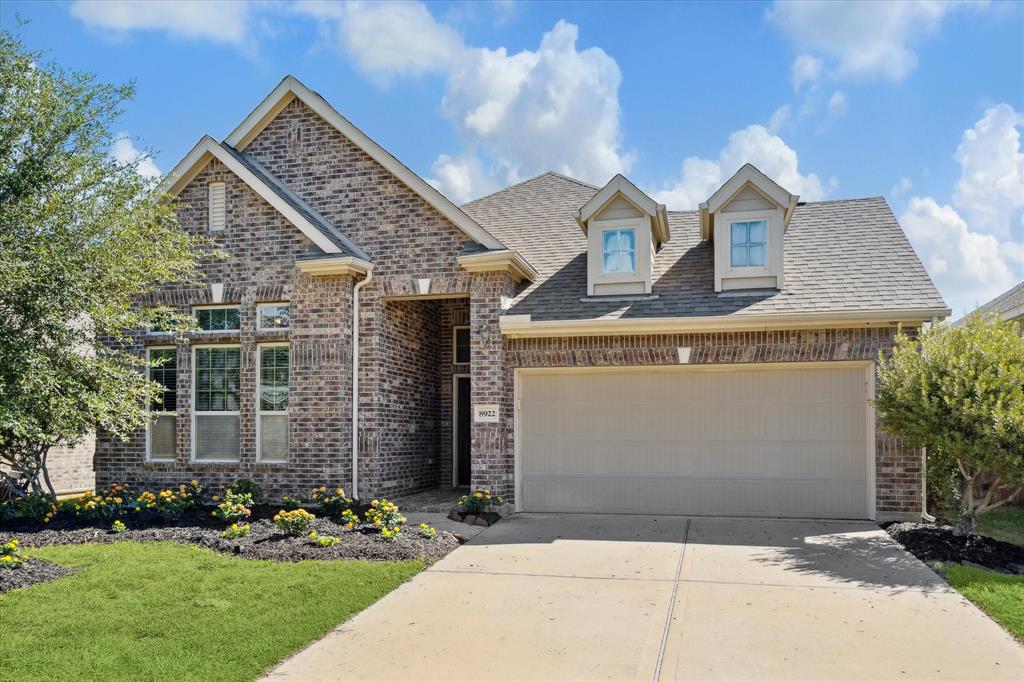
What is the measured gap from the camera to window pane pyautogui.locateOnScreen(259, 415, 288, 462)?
41.1ft

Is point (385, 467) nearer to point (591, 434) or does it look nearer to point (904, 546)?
point (591, 434)

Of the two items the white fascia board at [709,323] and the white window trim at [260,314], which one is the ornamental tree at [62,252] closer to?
the white window trim at [260,314]

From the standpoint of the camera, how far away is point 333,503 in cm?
1116

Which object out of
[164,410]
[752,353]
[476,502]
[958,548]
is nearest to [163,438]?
[164,410]

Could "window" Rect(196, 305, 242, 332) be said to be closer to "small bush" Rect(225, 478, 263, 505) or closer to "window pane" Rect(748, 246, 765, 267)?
"small bush" Rect(225, 478, 263, 505)

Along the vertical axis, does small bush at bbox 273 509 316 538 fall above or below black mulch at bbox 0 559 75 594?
above

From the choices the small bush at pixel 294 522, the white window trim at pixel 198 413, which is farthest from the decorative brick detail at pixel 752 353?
the white window trim at pixel 198 413

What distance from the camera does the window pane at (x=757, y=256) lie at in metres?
12.2

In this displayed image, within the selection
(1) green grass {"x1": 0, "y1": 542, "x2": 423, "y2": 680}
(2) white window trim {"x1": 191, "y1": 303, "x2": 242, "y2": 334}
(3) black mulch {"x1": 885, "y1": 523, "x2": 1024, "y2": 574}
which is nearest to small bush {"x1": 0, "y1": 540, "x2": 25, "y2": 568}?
(1) green grass {"x1": 0, "y1": 542, "x2": 423, "y2": 680}

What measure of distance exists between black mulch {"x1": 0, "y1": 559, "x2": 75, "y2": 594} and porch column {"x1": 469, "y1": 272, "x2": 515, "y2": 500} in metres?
5.64

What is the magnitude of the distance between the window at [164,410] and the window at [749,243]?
933 cm

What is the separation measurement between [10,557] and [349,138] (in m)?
7.97

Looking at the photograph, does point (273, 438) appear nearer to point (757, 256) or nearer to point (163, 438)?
point (163, 438)

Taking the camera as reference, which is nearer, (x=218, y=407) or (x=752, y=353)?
(x=752, y=353)
